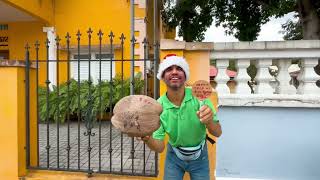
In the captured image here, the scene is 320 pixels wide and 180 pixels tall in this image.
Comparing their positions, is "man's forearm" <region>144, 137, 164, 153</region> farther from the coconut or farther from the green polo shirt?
the coconut

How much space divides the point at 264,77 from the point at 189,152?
1.58 m

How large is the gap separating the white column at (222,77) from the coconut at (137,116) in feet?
5.07

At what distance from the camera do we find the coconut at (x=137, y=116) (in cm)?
211

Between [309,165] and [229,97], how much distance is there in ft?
3.81

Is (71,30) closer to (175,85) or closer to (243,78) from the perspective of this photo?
(243,78)

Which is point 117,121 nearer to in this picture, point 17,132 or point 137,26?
point 17,132

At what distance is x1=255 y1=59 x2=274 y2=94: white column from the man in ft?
4.49

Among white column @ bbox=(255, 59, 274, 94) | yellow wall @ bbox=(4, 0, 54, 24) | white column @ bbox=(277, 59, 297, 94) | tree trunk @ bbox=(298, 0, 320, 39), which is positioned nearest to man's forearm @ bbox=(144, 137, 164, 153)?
white column @ bbox=(255, 59, 274, 94)

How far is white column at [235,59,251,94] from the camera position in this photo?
3.56 m

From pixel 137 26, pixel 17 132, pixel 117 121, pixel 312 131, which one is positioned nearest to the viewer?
pixel 117 121

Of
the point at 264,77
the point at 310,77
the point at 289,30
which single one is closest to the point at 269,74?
the point at 264,77

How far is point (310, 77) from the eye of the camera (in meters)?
3.44

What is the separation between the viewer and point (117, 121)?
84.8 inches

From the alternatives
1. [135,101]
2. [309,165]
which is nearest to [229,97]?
[309,165]
